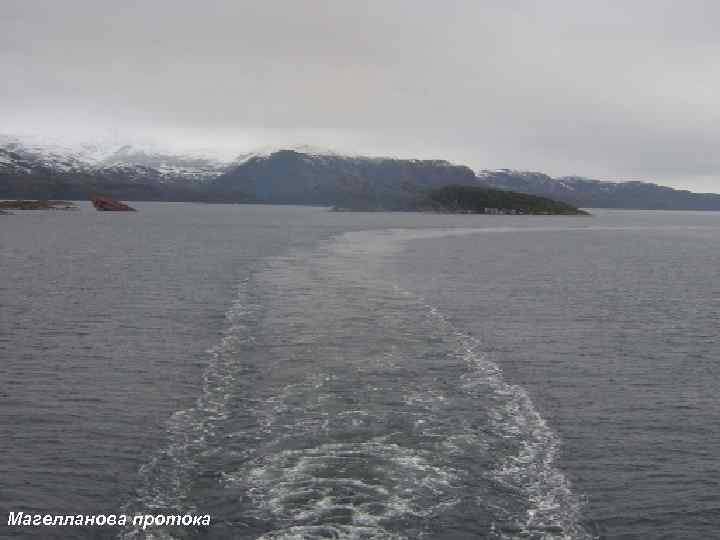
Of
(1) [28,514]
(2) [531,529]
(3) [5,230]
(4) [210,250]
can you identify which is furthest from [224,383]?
(3) [5,230]

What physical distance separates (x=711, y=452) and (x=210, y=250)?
7906 cm

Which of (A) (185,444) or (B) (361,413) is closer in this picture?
(A) (185,444)

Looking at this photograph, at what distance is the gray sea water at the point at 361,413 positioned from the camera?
58.7 feet

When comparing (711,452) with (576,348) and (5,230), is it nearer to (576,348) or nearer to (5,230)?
(576,348)

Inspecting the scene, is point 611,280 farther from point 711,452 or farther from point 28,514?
point 28,514

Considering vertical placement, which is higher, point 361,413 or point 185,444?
point 361,413

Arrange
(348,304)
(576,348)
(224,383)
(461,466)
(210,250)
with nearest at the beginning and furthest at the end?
(461,466) < (224,383) < (576,348) < (348,304) < (210,250)

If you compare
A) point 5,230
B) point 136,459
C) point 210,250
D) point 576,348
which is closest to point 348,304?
point 576,348

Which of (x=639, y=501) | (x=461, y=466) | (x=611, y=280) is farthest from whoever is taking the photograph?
(x=611, y=280)

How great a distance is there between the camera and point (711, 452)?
72.8ft

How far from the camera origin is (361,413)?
955 inches

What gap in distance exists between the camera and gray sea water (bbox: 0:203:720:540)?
17891 millimetres

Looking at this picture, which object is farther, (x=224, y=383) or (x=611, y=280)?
(x=611, y=280)

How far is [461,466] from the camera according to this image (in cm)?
2034
